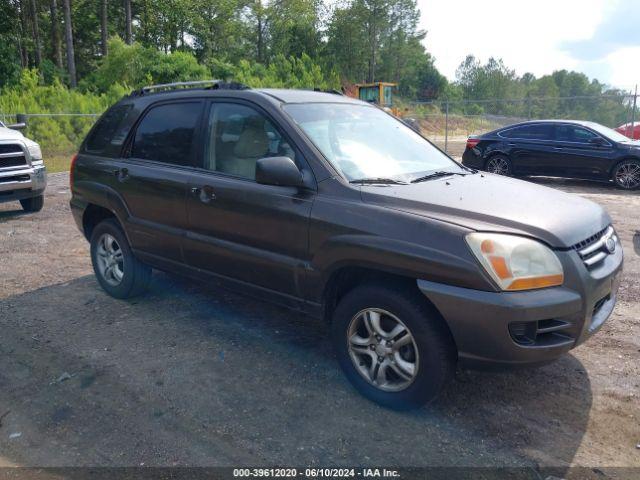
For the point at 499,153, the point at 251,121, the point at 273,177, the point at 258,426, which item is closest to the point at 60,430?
the point at 258,426

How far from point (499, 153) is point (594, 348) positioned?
31.5 feet

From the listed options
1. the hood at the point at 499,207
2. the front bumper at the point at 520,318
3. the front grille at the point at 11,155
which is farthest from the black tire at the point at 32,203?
the front bumper at the point at 520,318

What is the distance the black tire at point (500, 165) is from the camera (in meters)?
12.9

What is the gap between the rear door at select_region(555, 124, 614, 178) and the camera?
11.8 m

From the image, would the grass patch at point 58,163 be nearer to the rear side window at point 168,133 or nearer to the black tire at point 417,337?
the rear side window at point 168,133

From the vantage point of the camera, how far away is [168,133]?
450 centimetres

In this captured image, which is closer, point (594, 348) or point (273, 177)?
point (273, 177)

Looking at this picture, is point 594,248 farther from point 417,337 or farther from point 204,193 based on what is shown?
point 204,193

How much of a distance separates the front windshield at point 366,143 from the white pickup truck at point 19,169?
6.57 meters

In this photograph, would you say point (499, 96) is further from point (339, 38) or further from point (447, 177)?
point (447, 177)

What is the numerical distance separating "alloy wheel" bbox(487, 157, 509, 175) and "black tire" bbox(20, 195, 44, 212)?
30.6 feet

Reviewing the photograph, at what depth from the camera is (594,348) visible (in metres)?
4.08

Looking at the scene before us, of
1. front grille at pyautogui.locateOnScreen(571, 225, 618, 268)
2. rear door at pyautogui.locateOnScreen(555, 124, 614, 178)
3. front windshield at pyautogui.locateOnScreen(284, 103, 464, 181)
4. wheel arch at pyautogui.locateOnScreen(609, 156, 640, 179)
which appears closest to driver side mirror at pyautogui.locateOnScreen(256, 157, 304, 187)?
front windshield at pyautogui.locateOnScreen(284, 103, 464, 181)

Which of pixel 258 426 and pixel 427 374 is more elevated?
pixel 427 374
